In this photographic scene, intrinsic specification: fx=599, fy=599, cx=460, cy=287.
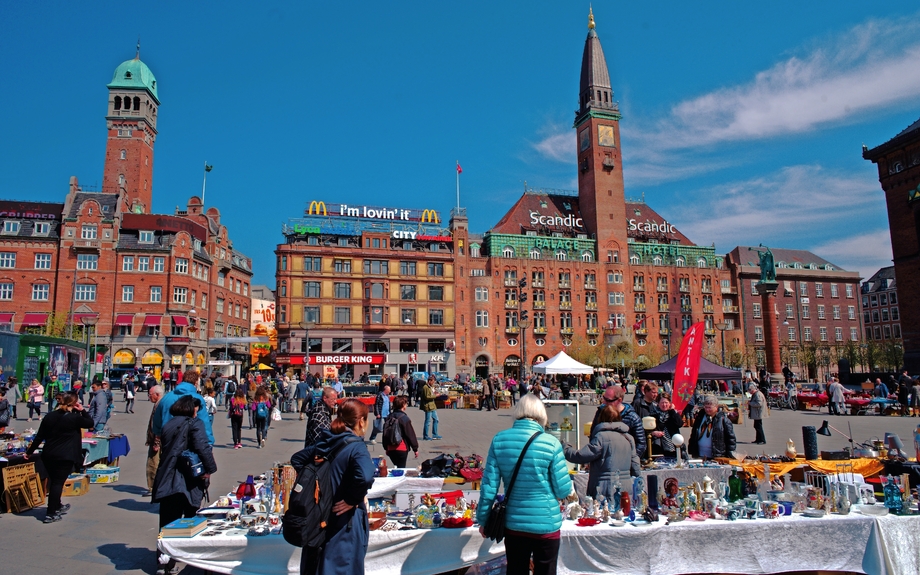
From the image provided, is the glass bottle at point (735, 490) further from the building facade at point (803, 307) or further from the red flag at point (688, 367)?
the building facade at point (803, 307)

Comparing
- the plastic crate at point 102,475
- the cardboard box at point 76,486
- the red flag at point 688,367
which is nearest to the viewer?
the cardboard box at point 76,486

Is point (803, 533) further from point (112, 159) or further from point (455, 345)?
point (112, 159)

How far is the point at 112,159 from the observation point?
67688mm

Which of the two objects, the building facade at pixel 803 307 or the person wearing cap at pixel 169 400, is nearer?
the person wearing cap at pixel 169 400

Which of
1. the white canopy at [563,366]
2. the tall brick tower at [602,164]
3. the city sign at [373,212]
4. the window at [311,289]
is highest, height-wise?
the tall brick tower at [602,164]

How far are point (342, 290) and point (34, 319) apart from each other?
24638 millimetres

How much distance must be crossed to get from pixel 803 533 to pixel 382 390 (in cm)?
1239

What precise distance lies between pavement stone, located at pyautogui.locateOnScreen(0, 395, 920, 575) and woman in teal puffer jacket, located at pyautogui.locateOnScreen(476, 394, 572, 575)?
3.60 m

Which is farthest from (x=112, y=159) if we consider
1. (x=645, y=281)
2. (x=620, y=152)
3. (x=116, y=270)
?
(x=645, y=281)

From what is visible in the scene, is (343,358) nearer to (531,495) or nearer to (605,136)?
(531,495)

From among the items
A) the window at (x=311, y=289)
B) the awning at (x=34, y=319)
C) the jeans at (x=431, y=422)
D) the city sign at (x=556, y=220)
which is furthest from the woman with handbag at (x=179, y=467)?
the city sign at (x=556, y=220)

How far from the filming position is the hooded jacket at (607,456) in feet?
21.0

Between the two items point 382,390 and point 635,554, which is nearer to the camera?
point 635,554

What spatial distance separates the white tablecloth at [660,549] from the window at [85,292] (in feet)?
168
